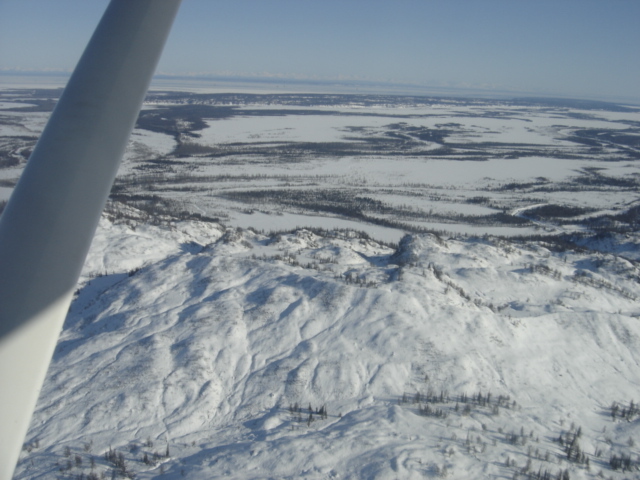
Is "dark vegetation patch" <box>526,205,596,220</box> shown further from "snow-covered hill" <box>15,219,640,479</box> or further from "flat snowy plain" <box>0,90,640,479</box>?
"snow-covered hill" <box>15,219,640,479</box>

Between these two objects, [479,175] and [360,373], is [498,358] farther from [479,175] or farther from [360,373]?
[479,175]

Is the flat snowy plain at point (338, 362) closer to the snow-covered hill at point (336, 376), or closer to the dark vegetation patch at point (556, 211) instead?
the snow-covered hill at point (336, 376)

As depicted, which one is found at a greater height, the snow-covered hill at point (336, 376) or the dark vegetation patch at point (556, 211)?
the snow-covered hill at point (336, 376)

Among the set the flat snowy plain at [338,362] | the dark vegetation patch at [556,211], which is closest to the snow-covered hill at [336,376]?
the flat snowy plain at [338,362]

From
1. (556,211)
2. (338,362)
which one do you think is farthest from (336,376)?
(556,211)

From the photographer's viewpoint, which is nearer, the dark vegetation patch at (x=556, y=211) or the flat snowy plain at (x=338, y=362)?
the flat snowy plain at (x=338, y=362)

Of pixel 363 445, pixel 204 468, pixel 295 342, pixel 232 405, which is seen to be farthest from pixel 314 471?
pixel 295 342

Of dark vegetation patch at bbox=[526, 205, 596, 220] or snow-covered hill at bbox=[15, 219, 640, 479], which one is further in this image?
dark vegetation patch at bbox=[526, 205, 596, 220]

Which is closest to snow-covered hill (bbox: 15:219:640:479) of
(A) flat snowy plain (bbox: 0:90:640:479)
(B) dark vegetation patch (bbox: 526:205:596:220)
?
(A) flat snowy plain (bbox: 0:90:640:479)
